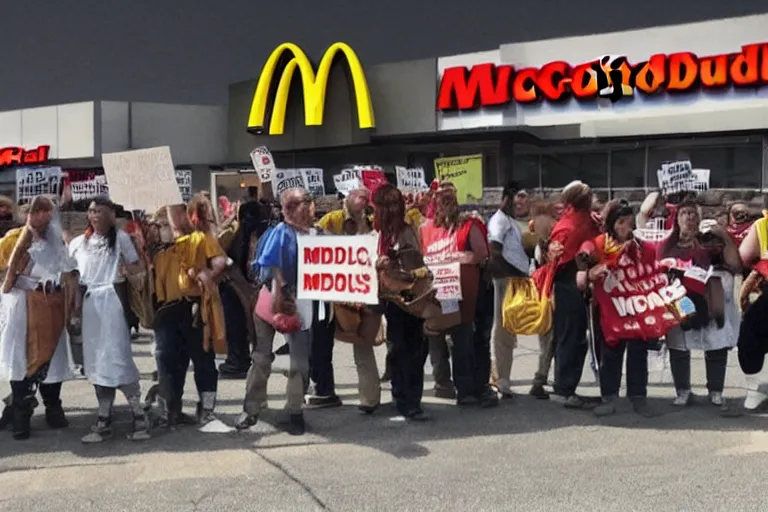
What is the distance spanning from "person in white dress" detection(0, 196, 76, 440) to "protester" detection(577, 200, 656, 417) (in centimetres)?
395

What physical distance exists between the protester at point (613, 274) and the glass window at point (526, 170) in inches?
652

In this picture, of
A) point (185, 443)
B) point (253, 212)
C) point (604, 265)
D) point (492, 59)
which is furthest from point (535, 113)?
point (185, 443)

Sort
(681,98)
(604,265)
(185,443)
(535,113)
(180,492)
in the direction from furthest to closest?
(535,113)
(681,98)
(604,265)
(185,443)
(180,492)

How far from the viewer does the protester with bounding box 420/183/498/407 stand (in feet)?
26.4

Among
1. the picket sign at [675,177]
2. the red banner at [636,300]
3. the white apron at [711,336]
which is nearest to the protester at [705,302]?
the white apron at [711,336]

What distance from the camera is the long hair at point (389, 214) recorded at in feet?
25.2

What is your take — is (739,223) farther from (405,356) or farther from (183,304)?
(183,304)

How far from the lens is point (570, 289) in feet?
26.8

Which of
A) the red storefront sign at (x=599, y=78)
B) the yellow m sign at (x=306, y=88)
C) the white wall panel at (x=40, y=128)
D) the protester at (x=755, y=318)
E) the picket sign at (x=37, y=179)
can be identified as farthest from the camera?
the white wall panel at (x=40, y=128)

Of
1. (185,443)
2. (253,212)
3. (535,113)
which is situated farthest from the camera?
(535,113)

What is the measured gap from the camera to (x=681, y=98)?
22016 millimetres

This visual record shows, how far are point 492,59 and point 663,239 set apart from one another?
17411mm

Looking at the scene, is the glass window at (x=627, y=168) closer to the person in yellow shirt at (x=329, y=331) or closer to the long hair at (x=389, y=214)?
the person in yellow shirt at (x=329, y=331)

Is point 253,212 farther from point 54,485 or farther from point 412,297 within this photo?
point 54,485
